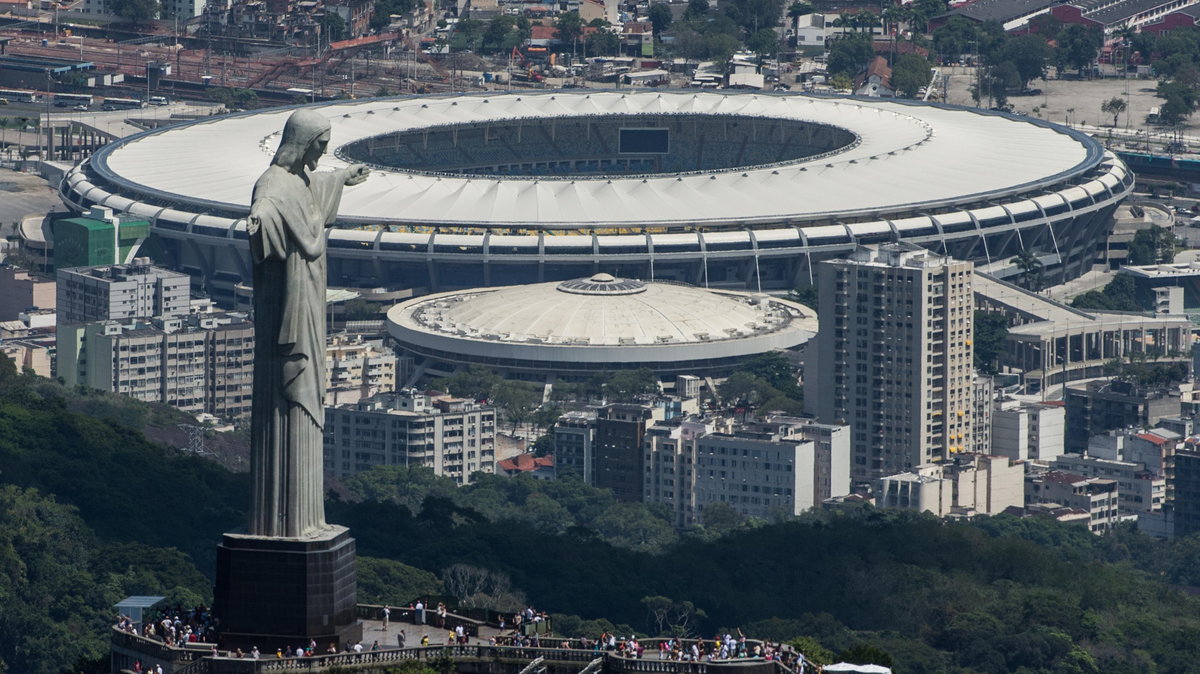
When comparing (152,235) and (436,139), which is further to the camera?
(436,139)

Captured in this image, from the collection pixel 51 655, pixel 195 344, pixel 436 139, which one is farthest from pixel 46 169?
pixel 51 655

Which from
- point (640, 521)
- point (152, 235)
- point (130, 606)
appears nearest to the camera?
point (130, 606)

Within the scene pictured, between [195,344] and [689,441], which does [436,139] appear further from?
[689,441]

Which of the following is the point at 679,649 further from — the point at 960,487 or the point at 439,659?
the point at 960,487

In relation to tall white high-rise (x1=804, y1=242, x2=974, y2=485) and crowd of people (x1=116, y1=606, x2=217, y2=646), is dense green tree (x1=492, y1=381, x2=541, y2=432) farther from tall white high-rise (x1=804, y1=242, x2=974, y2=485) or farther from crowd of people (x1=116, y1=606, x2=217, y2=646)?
crowd of people (x1=116, y1=606, x2=217, y2=646)

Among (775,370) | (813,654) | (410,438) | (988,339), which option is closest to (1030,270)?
(988,339)

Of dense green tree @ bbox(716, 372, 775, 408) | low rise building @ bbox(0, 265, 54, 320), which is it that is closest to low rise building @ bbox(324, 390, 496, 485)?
dense green tree @ bbox(716, 372, 775, 408)

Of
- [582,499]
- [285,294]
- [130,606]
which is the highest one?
[285,294]

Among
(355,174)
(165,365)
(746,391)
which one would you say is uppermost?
(355,174)
